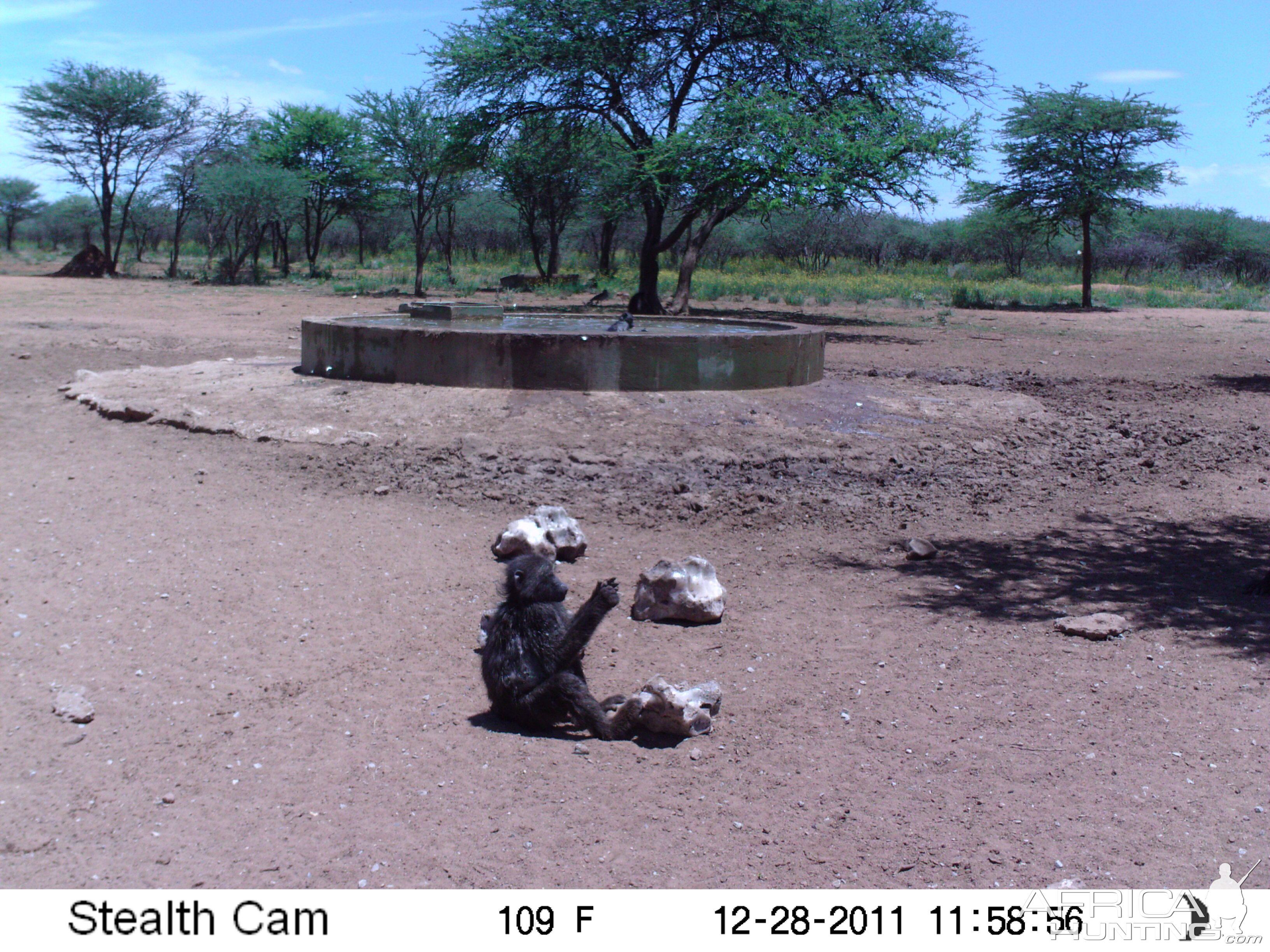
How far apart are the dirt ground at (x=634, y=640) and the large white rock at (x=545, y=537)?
0.11 metres

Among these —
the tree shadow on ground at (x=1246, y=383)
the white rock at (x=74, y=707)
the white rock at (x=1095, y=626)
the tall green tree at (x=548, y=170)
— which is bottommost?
the white rock at (x=74, y=707)

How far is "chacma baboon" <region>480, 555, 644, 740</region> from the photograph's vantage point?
11.1ft

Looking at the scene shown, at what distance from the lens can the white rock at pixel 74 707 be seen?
10.8 feet

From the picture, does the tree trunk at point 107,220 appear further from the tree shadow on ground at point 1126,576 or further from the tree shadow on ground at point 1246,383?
the tree shadow on ground at point 1126,576

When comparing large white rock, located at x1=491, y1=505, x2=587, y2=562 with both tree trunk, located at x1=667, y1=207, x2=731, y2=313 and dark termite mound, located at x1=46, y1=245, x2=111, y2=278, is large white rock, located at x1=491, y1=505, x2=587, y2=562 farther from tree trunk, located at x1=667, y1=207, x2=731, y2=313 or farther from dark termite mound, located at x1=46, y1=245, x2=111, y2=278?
dark termite mound, located at x1=46, y1=245, x2=111, y2=278

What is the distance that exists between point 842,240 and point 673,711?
46.0 m

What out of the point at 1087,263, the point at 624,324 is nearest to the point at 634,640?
the point at 624,324

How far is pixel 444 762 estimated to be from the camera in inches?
125

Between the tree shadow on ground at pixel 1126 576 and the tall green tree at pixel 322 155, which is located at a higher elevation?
the tall green tree at pixel 322 155

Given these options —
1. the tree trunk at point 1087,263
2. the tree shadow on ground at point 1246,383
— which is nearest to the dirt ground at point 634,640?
the tree shadow on ground at point 1246,383

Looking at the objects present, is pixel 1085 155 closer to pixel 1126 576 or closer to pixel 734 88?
pixel 734 88

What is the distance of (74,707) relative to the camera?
332cm

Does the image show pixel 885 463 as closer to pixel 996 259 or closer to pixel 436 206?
pixel 436 206

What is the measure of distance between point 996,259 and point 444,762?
4811 cm
